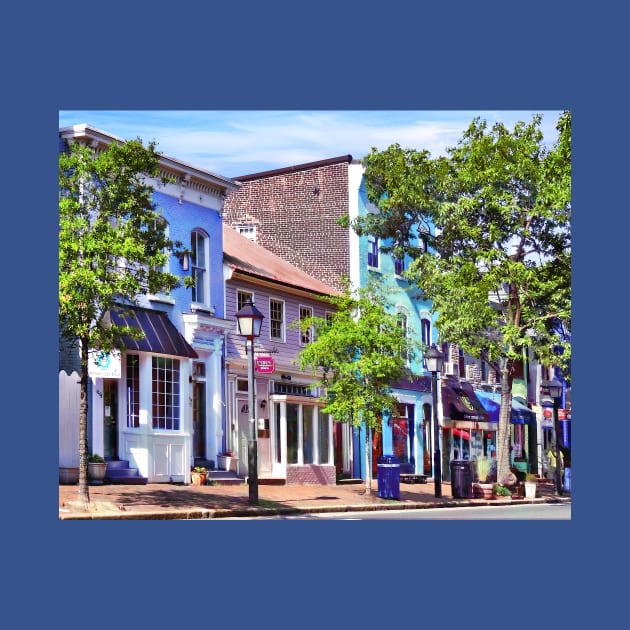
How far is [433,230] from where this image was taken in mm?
22422

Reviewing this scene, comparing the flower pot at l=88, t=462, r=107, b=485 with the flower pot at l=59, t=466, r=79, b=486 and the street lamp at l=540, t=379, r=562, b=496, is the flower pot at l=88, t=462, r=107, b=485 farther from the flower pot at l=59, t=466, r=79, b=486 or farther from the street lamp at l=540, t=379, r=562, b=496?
the street lamp at l=540, t=379, r=562, b=496

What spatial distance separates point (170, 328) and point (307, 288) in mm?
2744

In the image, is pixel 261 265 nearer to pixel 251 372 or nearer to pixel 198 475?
pixel 251 372

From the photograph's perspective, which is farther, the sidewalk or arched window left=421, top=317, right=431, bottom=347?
arched window left=421, top=317, right=431, bottom=347

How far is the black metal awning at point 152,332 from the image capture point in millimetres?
20078

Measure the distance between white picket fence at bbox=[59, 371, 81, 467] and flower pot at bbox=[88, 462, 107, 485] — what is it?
1.12ft

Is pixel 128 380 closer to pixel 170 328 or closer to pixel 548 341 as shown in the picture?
pixel 170 328

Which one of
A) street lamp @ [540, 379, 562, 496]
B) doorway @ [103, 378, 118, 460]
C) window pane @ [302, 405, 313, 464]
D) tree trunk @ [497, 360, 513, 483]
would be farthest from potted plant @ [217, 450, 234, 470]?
street lamp @ [540, 379, 562, 496]

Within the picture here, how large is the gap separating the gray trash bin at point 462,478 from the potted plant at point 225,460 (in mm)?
3280

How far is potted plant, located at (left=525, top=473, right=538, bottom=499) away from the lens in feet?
71.3

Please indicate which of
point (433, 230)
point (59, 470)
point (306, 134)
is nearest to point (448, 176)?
point (433, 230)

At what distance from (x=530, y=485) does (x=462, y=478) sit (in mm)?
1003

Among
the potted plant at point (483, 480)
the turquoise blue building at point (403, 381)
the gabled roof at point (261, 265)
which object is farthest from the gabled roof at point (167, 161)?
the potted plant at point (483, 480)

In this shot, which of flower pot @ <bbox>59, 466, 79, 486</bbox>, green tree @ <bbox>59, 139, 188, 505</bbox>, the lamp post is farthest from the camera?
the lamp post
